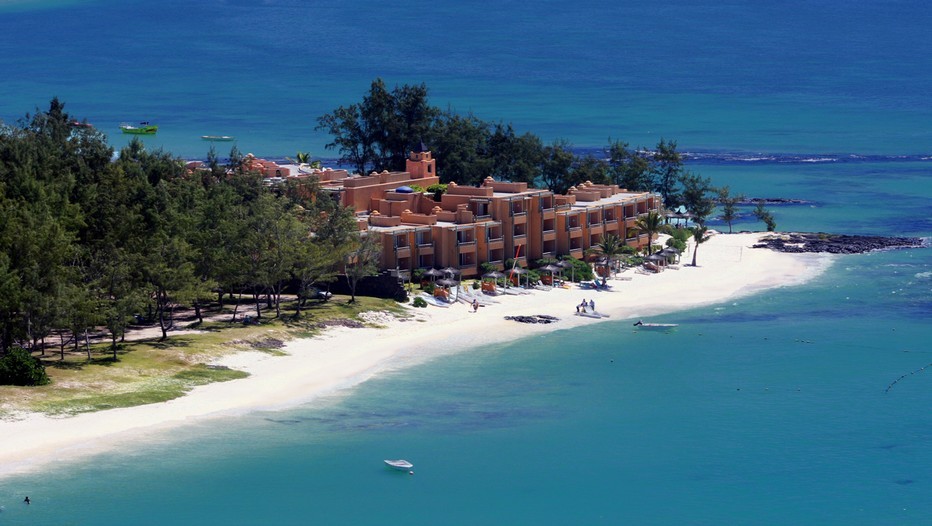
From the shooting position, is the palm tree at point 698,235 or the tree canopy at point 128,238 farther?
the palm tree at point 698,235

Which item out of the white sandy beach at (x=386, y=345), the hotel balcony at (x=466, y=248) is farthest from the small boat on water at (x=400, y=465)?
the hotel balcony at (x=466, y=248)

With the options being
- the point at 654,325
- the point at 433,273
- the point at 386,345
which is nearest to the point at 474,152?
the point at 433,273

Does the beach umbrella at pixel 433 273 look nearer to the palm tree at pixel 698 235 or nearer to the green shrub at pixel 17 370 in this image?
the palm tree at pixel 698 235

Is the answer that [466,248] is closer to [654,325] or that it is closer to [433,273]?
[433,273]

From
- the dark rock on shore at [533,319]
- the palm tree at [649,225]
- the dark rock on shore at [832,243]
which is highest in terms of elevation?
the palm tree at [649,225]

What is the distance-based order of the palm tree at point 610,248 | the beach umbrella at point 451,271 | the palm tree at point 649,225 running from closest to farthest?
the beach umbrella at point 451,271, the palm tree at point 610,248, the palm tree at point 649,225

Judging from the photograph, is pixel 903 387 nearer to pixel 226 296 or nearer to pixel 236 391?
pixel 236 391

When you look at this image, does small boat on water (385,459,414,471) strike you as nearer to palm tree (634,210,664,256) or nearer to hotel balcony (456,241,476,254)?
hotel balcony (456,241,476,254)
